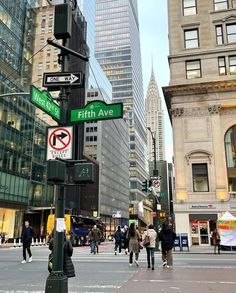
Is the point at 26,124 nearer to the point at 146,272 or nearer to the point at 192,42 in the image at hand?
the point at 192,42

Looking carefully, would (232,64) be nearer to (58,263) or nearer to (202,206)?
(202,206)

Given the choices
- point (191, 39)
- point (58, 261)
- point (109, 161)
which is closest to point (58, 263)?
point (58, 261)

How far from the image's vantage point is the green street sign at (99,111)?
723cm

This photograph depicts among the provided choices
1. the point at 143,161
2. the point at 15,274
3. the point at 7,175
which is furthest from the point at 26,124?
the point at 143,161

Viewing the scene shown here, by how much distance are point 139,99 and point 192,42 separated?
141511 millimetres

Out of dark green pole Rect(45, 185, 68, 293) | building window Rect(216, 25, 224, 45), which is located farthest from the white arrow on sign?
building window Rect(216, 25, 224, 45)

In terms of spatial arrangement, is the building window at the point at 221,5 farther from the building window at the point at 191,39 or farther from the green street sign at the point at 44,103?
the green street sign at the point at 44,103

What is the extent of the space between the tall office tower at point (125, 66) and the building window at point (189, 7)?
10711 centimetres

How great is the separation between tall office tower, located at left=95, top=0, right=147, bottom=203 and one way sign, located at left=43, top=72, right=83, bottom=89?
13663 centimetres

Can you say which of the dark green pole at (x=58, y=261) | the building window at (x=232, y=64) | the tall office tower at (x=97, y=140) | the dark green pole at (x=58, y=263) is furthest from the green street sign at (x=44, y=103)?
the tall office tower at (x=97, y=140)

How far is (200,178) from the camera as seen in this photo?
115 ft

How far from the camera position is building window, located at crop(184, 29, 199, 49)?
38656mm

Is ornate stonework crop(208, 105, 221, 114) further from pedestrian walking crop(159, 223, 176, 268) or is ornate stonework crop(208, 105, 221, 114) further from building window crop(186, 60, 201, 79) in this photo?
pedestrian walking crop(159, 223, 176, 268)

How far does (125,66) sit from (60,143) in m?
172
